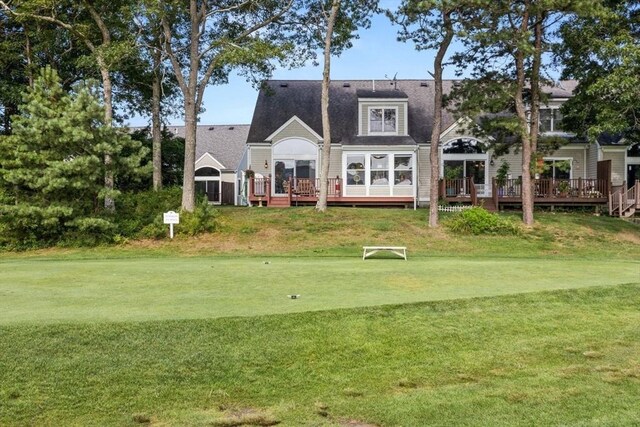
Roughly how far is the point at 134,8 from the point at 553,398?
19.6 m

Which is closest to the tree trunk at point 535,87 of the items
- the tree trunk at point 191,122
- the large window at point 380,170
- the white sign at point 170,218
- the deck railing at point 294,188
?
the large window at point 380,170

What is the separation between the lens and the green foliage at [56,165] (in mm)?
16984

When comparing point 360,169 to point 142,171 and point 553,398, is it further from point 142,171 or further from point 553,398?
point 553,398

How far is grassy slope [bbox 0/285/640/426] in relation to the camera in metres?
4.45

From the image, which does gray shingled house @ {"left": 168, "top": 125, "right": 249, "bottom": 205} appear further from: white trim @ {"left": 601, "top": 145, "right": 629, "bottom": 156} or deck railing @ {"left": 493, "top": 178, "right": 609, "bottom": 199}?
white trim @ {"left": 601, "top": 145, "right": 629, "bottom": 156}

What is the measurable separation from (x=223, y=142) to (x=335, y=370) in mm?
36509

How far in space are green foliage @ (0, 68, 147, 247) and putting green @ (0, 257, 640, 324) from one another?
20.6ft

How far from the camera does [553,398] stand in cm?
465

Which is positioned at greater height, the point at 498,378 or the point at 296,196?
the point at 296,196

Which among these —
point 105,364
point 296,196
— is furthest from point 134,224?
point 105,364

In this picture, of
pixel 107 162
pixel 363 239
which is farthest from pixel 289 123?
pixel 107 162

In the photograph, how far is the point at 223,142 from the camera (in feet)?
133

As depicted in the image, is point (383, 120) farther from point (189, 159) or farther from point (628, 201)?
point (628, 201)

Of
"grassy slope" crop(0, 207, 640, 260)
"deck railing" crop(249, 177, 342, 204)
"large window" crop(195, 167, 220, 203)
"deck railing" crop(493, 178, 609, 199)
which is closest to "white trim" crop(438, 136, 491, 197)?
"deck railing" crop(493, 178, 609, 199)
